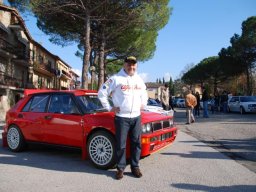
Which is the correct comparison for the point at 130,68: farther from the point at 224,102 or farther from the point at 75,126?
the point at 224,102

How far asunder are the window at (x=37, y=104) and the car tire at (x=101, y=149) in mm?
1714

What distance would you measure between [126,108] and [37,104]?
282 cm

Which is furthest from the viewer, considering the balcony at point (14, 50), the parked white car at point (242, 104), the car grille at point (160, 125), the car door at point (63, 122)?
the balcony at point (14, 50)

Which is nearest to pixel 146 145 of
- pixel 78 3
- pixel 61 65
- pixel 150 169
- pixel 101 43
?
pixel 150 169

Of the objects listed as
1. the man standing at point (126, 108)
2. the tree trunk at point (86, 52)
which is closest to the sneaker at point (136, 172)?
the man standing at point (126, 108)

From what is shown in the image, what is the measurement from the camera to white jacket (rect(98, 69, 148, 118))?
530 cm

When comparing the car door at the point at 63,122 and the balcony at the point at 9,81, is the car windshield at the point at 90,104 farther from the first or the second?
the balcony at the point at 9,81

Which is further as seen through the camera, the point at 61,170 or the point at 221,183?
the point at 61,170

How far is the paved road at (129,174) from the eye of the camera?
4.75m

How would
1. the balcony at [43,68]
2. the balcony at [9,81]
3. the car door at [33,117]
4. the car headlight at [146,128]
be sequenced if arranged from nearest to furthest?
the car headlight at [146,128]
the car door at [33,117]
the balcony at [9,81]
the balcony at [43,68]

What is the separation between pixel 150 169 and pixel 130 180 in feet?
2.60

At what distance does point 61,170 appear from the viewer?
580cm

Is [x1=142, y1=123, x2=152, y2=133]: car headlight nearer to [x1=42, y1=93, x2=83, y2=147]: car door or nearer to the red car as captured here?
the red car

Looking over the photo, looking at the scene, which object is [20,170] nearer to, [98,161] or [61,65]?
[98,161]
